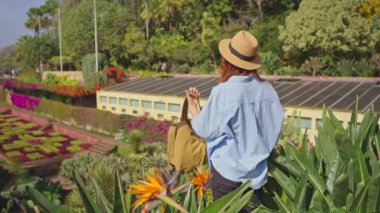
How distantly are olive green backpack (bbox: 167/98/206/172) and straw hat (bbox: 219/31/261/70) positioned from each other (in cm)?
50

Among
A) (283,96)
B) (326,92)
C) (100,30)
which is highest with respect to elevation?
(100,30)

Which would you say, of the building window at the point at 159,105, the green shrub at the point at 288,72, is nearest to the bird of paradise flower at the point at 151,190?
the building window at the point at 159,105

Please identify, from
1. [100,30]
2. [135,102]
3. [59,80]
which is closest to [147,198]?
[135,102]

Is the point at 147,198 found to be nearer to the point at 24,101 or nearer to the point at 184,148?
the point at 184,148

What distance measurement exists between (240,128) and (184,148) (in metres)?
0.45

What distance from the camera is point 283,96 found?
12.9 meters

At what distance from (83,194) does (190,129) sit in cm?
110

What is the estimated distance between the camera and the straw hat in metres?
2.47

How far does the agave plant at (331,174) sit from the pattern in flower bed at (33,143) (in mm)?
15802

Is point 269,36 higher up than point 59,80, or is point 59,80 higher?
point 269,36

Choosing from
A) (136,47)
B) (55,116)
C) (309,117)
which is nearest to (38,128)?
(55,116)

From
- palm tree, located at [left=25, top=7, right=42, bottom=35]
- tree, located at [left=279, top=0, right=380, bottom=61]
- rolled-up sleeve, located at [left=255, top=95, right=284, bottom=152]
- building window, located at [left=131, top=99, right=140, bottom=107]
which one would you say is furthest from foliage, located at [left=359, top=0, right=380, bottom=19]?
palm tree, located at [left=25, top=7, right=42, bottom=35]

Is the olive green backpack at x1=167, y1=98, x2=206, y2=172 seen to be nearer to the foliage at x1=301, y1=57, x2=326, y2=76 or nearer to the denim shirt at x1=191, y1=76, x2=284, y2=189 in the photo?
the denim shirt at x1=191, y1=76, x2=284, y2=189

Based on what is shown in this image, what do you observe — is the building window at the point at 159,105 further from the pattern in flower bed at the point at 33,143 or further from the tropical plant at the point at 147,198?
the tropical plant at the point at 147,198
